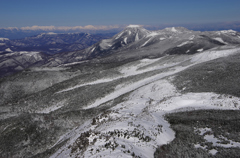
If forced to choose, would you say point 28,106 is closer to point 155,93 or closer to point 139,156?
point 155,93

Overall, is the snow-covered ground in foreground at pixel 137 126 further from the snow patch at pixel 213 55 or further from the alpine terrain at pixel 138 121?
the snow patch at pixel 213 55

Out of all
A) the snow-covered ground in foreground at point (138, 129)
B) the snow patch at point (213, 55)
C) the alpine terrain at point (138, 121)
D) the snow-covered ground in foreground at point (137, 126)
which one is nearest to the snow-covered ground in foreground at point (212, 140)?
the alpine terrain at point (138, 121)

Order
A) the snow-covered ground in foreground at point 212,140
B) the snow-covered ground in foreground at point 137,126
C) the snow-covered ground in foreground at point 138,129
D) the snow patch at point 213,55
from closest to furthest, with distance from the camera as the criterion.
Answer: the snow-covered ground in foreground at point 138,129, the snow-covered ground in foreground at point 137,126, the snow-covered ground in foreground at point 212,140, the snow patch at point 213,55

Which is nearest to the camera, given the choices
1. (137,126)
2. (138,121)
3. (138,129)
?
(138,129)

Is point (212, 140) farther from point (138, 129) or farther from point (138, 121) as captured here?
point (138, 121)

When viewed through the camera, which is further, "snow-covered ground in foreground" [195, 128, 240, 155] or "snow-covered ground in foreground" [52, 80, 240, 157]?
"snow-covered ground in foreground" [195, 128, 240, 155]

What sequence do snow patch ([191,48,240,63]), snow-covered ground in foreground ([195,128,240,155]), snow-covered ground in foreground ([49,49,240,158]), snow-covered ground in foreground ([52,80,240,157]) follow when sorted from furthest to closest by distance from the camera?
snow patch ([191,48,240,63]) < snow-covered ground in foreground ([195,128,240,155]) < snow-covered ground in foreground ([49,49,240,158]) < snow-covered ground in foreground ([52,80,240,157])

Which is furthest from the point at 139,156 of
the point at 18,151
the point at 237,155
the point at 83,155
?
the point at 18,151

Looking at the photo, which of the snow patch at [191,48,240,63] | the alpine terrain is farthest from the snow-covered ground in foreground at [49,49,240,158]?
the snow patch at [191,48,240,63]

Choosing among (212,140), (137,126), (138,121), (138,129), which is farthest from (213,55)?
(138,129)

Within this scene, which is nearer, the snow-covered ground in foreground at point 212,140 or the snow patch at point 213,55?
the snow-covered ground in foreground at point 212,140

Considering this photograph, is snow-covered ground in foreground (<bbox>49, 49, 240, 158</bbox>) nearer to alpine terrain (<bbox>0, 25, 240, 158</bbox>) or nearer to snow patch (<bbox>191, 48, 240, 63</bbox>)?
alpine terrain (<bbox>0, 25, 240, 158</bbox>)
